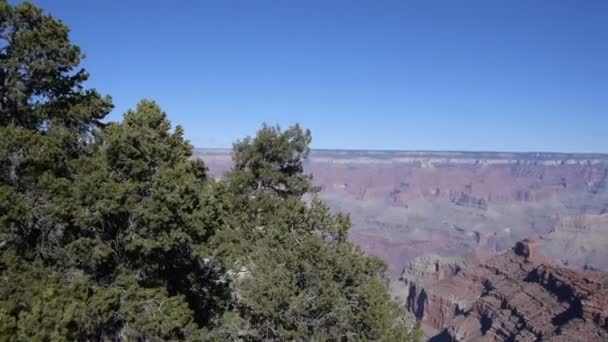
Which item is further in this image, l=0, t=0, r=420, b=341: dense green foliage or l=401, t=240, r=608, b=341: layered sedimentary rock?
l=401, t=240, r=608, b=341: layered sedimentary rock

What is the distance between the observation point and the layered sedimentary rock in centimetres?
9619

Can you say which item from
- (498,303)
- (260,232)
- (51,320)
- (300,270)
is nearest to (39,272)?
(51,320)

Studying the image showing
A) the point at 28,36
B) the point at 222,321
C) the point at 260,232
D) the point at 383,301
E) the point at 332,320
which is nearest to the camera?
the point at 28,36

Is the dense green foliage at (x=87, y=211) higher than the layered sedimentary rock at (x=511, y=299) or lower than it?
higher

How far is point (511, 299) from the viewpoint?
12262cm

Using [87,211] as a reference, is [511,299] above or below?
below

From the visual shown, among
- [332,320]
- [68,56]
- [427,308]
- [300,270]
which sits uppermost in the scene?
[68,56]

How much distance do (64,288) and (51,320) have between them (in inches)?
60.3

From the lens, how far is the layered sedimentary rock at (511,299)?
316 ft

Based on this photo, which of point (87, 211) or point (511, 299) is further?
point (511, 299)

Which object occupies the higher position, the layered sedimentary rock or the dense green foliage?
the dense green foliage

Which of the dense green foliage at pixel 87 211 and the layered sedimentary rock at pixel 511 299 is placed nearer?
the dense green foliage at pixel 87 211

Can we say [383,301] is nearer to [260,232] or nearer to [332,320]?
[332,320]

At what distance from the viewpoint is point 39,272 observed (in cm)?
1331
